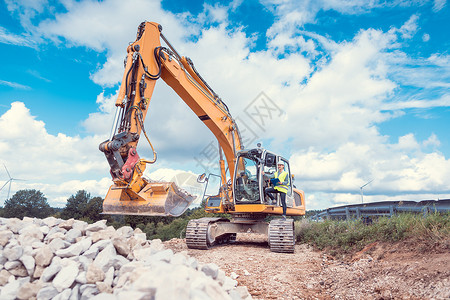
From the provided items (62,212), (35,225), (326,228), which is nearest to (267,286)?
(35,225)

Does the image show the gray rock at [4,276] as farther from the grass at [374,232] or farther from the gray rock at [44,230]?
the grass at [374,232]

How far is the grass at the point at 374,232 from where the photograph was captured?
5.45 m

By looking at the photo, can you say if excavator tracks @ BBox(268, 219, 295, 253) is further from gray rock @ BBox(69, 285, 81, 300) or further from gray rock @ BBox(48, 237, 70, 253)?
gray rock @ BBox(69, 285, 81, 300)

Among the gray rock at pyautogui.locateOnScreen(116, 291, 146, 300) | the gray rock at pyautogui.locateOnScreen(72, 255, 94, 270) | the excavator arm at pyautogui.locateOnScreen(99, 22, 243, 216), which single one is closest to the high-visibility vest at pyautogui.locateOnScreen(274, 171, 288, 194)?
the excavator arm at pyautogui.locateOnScreen(99, 22, 243, 216)

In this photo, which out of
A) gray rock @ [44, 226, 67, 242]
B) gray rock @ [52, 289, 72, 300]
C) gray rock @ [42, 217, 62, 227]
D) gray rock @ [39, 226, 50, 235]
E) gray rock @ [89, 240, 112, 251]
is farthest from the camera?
gray rock @ [42, 217, 62, 227]

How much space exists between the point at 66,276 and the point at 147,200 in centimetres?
304

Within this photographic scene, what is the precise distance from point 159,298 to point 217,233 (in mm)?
6525

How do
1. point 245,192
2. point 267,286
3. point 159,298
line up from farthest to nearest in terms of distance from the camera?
1. point 245,192
2. point 267,286
3. point 159,298

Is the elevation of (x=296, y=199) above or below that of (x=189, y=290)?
above

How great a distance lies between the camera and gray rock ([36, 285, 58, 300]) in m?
3.35

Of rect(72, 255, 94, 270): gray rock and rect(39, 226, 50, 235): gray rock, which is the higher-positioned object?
rect(39, 226, 50, 235): gray rock

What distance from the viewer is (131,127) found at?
22.0 ft

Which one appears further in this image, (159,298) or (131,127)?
(131,127)

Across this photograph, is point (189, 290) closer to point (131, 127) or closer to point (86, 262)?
point (86, 262)
